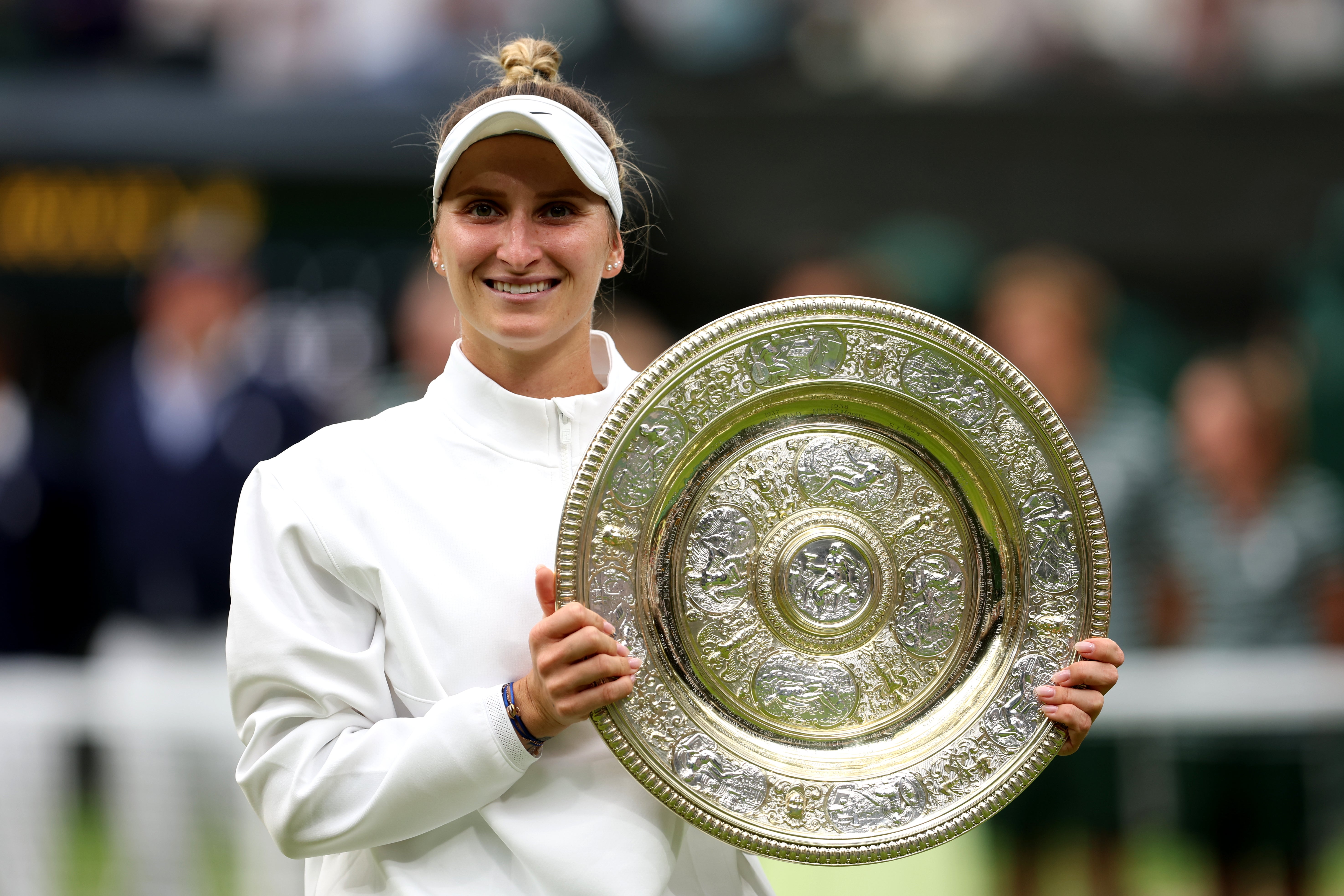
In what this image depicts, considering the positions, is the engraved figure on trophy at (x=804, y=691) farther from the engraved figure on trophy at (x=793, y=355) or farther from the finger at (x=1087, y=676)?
the engraved figure on trophy at (x=793, y=355)

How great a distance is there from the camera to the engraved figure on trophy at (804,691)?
205 centimetres

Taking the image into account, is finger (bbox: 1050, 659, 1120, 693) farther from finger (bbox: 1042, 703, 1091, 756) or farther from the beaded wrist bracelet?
the beaded wrist bracelet

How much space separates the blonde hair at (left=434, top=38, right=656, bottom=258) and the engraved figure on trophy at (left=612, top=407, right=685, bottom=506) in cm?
36

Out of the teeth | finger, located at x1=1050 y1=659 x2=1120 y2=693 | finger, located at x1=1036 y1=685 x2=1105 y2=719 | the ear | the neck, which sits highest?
the ear

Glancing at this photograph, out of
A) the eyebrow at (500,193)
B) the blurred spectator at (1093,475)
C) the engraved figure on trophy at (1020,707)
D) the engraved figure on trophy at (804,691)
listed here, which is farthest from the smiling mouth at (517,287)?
the blurred spectator at (1093,475)

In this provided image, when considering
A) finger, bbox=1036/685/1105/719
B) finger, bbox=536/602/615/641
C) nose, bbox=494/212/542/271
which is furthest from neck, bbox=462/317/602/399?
finger, bbox=1036/685/1105/719

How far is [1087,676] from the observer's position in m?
2.02

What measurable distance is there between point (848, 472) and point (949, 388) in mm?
186

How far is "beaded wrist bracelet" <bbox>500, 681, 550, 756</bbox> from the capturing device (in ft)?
6.11

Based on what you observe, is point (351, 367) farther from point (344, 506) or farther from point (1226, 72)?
point (344, 506)

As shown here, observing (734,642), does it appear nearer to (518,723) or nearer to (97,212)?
(518,723)

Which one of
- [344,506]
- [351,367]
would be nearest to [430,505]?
[344,506]

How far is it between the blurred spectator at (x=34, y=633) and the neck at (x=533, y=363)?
10.2ft

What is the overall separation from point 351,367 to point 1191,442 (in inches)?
168
